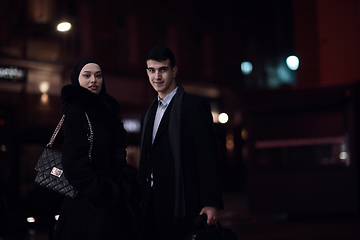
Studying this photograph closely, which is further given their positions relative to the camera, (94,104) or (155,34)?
(155,34)

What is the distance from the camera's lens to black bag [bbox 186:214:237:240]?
3629 mm

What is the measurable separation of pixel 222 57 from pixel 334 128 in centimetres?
1557

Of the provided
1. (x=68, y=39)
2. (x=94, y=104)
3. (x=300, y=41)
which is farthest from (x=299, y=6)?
(x=94, y=104)

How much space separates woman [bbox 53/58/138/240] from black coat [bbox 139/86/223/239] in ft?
0.98

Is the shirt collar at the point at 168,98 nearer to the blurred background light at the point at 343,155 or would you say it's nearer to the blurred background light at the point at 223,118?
the blurred background light at the point at 343,155

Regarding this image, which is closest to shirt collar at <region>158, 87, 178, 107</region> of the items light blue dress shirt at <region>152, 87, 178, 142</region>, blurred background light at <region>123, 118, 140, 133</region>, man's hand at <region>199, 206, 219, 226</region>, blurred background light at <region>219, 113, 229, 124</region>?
light blue dress shirt at <region>152, 87, 178, 142</region>

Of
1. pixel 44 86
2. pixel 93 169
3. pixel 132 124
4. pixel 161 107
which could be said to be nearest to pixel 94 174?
pixel 93 169

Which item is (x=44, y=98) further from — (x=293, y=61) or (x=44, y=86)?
(x=293, y=61)

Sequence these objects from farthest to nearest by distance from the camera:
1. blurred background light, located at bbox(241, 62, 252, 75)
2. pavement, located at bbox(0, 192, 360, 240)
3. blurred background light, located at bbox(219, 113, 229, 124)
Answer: blurred background light, located at bbox(241, 62, 252, 75) < blurred background light, located at bbox(219, 113, 229, 124) < pavement, located at bbox(0, 192, 360, 240)

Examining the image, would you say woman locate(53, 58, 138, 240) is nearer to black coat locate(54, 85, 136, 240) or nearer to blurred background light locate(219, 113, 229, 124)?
black coat locate(54, 85, 136, 240)

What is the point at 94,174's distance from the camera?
351 cm

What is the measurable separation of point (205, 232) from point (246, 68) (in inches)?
1063

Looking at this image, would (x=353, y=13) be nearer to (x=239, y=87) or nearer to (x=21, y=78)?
(x=21, y=78)

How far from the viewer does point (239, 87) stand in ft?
94.8
